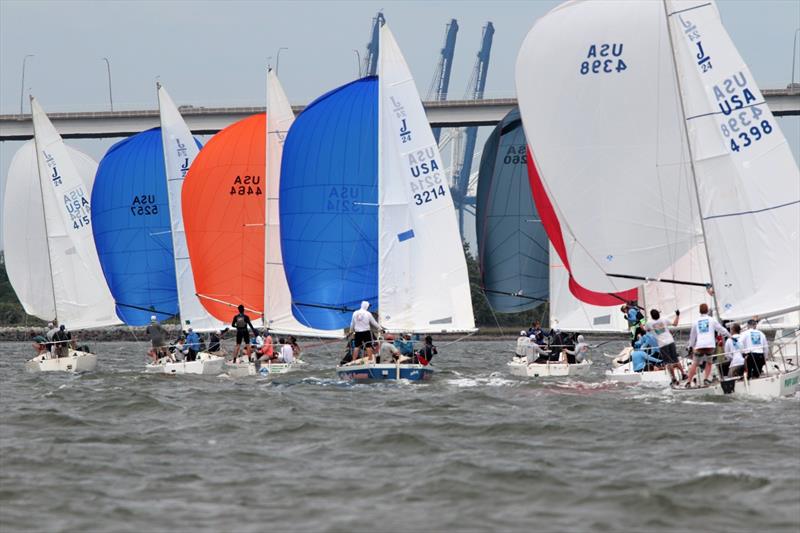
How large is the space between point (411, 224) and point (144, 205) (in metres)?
→ 9.48

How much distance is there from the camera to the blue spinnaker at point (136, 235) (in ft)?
98.1

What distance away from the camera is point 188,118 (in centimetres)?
6938

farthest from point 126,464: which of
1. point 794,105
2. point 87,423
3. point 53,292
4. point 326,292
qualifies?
point 794,105

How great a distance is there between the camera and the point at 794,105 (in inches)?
2532

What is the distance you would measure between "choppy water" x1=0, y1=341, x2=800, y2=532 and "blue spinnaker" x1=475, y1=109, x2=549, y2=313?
1084 centimetres

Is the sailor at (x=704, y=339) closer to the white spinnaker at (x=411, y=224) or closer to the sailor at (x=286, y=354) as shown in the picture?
the white spinnaker at (x=411, y=224)

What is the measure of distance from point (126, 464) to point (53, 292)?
19.3 metres

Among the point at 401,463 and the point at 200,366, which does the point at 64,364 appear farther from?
the point at 401,463

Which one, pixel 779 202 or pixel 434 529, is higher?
pixel 779 202

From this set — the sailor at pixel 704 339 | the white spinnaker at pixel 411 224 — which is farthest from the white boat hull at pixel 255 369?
the sailor at pixel 704 339

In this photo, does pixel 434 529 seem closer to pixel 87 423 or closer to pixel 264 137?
pixel 87 423

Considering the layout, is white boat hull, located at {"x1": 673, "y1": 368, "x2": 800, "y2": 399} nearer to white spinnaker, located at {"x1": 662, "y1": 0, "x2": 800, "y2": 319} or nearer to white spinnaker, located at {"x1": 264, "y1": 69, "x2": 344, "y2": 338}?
white spinnaker, located at {"x1": 662, "y1": 0, "x2": 800, "y2": 319}

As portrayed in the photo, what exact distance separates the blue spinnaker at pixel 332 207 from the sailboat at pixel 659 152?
3470 millimetres

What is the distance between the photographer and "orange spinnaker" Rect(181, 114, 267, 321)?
2708 cm
